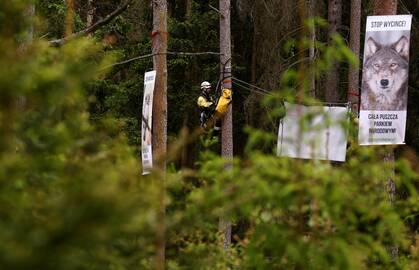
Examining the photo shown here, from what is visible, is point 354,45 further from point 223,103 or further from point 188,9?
point 188,9

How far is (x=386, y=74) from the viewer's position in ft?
39.0

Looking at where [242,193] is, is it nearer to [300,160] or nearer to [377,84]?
[300,160]

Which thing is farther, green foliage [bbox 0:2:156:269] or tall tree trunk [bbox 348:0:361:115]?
tall tree trunk [bbox 348:0:361:115]

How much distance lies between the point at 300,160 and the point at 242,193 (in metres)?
0.48

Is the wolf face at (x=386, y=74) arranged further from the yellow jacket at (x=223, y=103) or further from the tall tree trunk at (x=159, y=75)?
the yellow jacket at (x=223, y=103)

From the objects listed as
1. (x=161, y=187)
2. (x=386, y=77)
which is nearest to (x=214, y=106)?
(x=386, y=77)

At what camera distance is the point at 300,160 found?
4594 millimetres

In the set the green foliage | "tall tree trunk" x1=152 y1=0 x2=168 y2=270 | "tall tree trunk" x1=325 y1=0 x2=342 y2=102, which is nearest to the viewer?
the green foliage

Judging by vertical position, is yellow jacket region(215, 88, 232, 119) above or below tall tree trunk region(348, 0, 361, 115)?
below

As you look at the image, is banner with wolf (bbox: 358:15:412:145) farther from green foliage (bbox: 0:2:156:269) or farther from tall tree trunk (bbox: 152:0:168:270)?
green foliage (bbox: 0:2:156:269)

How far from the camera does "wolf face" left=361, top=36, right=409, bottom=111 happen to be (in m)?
11.8

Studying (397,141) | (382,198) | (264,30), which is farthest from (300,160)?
(264,30)

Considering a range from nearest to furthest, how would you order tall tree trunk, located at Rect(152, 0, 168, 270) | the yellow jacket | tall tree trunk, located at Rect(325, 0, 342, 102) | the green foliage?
1. the green foliage
2. tall tree trunk, located at Rect(152, 0, 168, 270)
3. the yellow jacket
4. tall tree trunk, located at Rect(325, 0, 342, 102)

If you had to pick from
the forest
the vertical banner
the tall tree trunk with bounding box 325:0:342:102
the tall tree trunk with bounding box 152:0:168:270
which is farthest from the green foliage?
the tall tree trunk with bounding box 325:0:342:102
